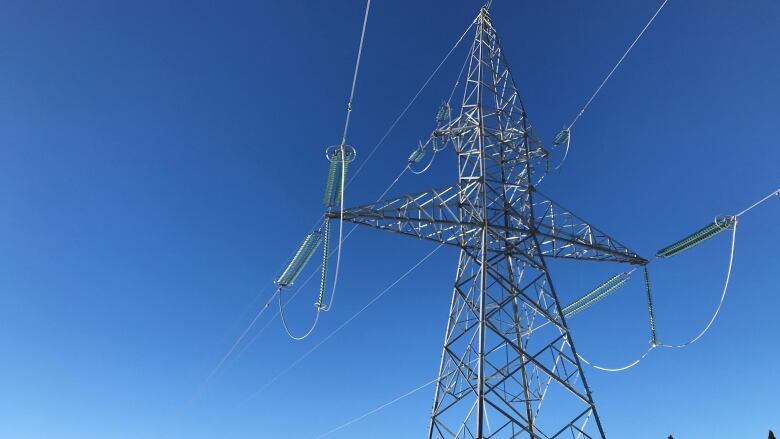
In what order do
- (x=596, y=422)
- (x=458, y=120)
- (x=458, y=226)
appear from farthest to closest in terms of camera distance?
(x=458, y=120) → (x=458, y=226) → (x=596, y=422)

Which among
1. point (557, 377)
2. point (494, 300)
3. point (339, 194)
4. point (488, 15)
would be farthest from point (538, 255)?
point (488, 15)

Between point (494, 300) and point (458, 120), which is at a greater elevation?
point (458, 120)

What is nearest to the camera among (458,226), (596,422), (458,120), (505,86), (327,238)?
(596,422)

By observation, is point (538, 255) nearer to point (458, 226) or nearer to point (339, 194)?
point (458, 226)

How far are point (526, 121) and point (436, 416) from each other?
41.0 feet

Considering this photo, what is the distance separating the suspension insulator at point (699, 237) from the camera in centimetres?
1566

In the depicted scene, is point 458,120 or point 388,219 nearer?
point 388,219

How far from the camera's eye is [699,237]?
16.8 m

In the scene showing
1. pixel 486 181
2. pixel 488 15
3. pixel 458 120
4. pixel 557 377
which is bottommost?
pixel 557 377

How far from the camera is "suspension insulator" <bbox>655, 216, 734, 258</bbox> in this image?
15.7 meters

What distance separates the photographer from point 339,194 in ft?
54.9

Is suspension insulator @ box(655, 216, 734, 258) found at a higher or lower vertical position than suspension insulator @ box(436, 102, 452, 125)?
lower

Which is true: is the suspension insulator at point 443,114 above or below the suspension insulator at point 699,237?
above

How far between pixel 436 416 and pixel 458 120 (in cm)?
1129
